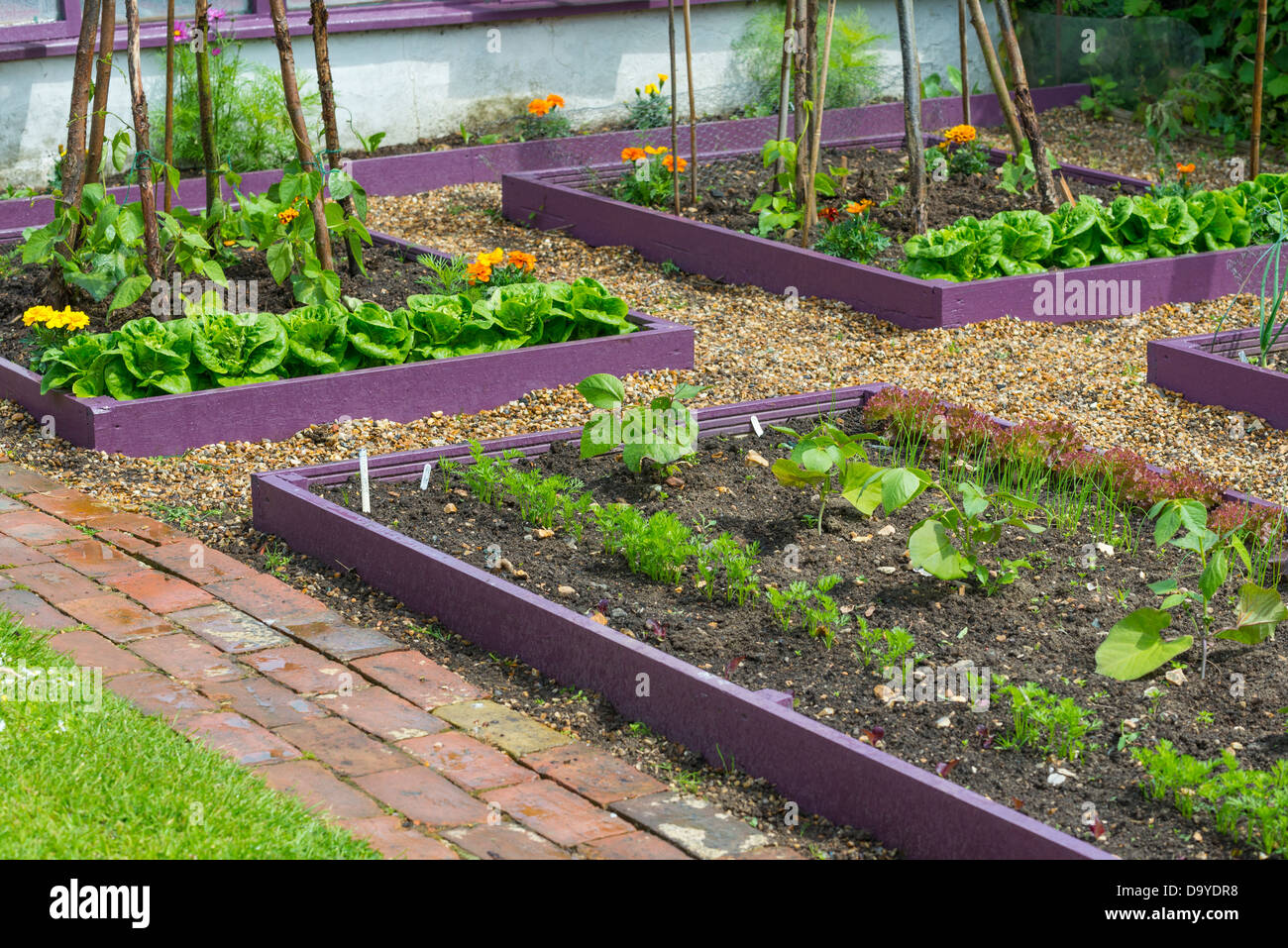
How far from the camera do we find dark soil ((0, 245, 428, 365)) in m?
6.75

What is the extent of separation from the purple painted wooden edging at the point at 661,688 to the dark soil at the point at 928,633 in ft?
0.55

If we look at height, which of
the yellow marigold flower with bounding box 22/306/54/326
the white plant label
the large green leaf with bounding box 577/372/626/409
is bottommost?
the white plant label

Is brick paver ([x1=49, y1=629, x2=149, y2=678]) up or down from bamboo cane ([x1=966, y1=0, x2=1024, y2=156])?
down

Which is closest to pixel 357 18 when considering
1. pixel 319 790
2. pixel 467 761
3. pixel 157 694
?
pixel 157 694

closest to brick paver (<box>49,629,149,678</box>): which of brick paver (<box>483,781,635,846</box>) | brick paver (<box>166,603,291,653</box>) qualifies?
brick paver (<box>166,603,291,653</box>)

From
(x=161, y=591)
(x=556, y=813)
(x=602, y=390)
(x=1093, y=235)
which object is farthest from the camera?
(x=1093, y=235)

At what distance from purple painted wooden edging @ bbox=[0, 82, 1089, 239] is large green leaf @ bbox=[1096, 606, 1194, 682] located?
679 centimetres

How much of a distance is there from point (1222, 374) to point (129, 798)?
15.2 ft

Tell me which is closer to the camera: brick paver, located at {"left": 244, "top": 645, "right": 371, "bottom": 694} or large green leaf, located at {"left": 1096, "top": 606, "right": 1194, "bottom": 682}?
large green leaf, located at {"left": 1096, "top": 606, "right": 1194, "bottom": 682}

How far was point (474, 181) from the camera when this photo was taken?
1029cm

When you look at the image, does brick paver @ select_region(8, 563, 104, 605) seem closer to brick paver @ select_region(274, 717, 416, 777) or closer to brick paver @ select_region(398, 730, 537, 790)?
brick paver @ select_region(274, 717, 416, 777)

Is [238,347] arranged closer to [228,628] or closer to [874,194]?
[228,628]

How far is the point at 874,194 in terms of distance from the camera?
9.00m

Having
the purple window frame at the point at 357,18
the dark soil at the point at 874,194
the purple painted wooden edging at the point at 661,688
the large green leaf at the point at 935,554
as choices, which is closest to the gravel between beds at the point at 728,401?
the purple painted wooden edging at the point at 661,688
